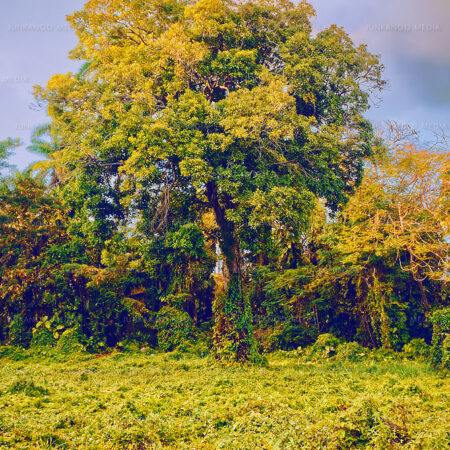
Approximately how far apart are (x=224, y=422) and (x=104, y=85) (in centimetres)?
1084

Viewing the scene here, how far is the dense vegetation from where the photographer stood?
1147 cm

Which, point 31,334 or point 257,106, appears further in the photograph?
point 31,334

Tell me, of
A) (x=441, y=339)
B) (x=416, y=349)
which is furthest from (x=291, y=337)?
(x=441, y=339)

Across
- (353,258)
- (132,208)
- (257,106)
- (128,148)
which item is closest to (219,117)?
(257,106)

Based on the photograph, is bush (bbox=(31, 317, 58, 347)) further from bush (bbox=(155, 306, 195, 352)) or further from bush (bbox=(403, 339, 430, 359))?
bush (bbox=(403, 339, 430, 359))

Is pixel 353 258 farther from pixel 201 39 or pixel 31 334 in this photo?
pixel 31 334

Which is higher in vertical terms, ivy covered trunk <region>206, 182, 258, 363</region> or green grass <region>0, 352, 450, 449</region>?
ivy covered trunk <region>206, 182, 258, 363</region>

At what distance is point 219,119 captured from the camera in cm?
1166

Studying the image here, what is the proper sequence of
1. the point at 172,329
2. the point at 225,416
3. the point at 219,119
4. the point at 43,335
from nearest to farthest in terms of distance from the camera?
the point at 225,416 < the point at 219,119 < the point at 43,335 < the point at 172,329

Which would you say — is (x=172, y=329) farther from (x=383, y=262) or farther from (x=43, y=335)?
(x=383, y=262)

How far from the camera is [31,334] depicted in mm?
18078

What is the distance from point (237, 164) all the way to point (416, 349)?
9.85 m

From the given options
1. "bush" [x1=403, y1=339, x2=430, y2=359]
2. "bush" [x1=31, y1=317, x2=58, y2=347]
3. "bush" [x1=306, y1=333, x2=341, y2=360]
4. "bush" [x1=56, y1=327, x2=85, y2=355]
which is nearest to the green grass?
"bush" [x1=403, y1=339, x2=430, y2=359]

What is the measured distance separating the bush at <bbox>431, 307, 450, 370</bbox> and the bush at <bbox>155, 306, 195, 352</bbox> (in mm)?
10314
